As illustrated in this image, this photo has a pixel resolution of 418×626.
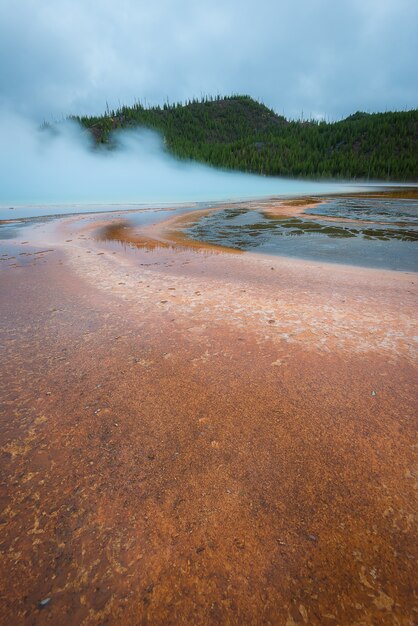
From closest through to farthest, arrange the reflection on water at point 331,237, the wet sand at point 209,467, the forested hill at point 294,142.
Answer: the wet sand at point 209,467 < the reflection on water at point 331,237 < the forested hill at point 294,142

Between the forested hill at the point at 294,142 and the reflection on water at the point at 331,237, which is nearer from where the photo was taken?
the reflection on water at the point at 331,237

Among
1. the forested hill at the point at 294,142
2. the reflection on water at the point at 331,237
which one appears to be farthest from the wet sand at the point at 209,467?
the forested hill at the point at 294,142

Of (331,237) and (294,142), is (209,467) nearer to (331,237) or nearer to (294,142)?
(331,237)

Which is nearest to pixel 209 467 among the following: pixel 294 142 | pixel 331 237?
pixel 331 237

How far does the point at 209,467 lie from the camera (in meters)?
1.75

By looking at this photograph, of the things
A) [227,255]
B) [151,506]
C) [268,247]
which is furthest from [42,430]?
[268,247]

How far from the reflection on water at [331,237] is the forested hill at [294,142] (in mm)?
80043

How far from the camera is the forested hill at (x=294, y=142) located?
85688 millimetres

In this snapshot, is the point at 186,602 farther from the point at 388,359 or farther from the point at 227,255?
the point at 227,255

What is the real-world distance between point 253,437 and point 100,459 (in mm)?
935

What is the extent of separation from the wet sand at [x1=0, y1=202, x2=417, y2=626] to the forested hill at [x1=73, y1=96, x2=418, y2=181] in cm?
9175

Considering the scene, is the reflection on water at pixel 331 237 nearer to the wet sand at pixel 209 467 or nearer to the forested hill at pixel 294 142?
the wet sand at pixel 209 467

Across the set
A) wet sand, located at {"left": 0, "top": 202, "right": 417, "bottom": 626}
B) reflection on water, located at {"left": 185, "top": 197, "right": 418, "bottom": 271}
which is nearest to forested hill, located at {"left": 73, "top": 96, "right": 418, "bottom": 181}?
reflection on water, located at {"left": 185, "top": 197, "right": 418, "bottom": 271}

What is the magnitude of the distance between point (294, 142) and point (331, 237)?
394 feet
